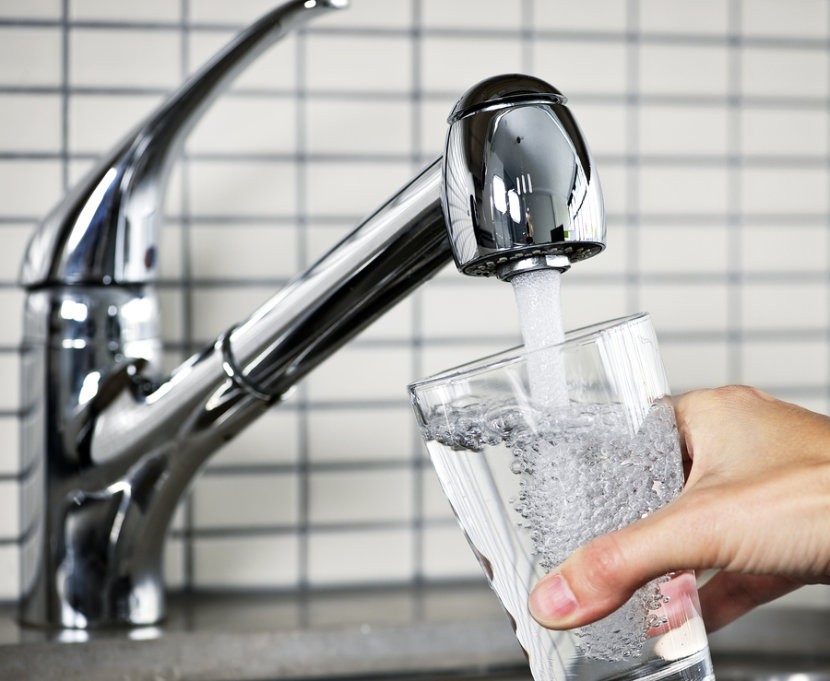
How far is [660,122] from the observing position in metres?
0.83

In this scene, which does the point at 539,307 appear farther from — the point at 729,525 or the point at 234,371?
the point at 234,371

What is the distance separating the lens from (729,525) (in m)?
0.38

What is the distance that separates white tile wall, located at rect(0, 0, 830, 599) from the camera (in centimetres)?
76

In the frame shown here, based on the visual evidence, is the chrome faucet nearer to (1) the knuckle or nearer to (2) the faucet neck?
(2) the faucet neck

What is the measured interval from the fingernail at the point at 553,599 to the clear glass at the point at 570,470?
1cm

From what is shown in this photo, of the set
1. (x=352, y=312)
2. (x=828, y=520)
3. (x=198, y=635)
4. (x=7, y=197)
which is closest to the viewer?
(x=828, y=520)

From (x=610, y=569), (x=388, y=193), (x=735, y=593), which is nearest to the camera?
(x=610, y=569)

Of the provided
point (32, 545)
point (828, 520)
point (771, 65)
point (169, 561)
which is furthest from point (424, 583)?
point (771, 65)

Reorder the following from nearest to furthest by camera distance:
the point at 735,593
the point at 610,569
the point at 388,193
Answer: the point at 610,569, the point at 735,593, the point at 388,193

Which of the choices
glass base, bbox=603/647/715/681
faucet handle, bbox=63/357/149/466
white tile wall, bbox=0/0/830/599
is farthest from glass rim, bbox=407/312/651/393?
white tile wall, bbox=0/0/830/599

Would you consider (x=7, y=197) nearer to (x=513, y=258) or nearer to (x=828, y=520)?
(x=513, y=258)

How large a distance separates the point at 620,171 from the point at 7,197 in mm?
535

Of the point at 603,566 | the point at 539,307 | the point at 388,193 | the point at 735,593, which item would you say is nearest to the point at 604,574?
the point at 603,566

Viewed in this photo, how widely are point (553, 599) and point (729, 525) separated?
8 centimetres
